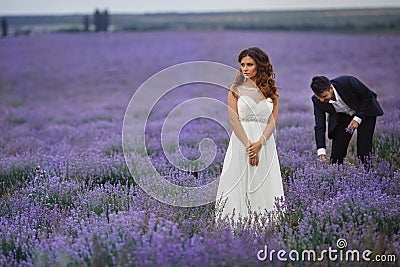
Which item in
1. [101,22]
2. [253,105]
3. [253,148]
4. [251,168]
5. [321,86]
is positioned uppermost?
[101,22]

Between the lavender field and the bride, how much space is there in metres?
0.18

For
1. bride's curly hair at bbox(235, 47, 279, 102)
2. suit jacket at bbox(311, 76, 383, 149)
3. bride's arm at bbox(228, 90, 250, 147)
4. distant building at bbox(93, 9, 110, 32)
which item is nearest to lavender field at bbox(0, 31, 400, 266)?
suit jacket at bbox(311, 76, 383, 149)

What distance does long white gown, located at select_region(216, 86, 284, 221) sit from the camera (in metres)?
3.27

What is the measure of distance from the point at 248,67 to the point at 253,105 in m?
0.27

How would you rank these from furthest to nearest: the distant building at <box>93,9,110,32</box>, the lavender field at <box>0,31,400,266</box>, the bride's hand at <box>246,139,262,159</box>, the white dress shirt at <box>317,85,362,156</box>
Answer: the distant building at <box>93,9,110,32</box> < the white dress shirt at <box>317,85,362,156</box> < the bride's hand at <box>246,139,262,159</box> < the lavender field at <box>0,31,400,266</box>

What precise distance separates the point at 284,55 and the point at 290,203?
1360 centimetres

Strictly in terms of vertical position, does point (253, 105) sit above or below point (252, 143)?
above

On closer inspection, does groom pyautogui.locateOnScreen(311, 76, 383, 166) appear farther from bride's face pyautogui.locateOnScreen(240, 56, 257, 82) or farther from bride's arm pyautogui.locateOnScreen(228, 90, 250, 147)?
bride's arm pyautogui.locateOnScreen(228, 90, 250, 147)

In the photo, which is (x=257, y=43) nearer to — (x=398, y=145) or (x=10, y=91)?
(x=10, y=91)

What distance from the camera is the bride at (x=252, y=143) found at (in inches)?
128

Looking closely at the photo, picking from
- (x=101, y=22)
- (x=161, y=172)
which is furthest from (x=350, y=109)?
(x=101, y=22)

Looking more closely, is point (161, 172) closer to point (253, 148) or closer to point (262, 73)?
point (253, 148)

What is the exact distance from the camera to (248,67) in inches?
129

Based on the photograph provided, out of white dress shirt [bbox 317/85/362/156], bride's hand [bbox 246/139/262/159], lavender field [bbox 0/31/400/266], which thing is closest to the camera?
lavender field [bbox 0/31/400/266]
